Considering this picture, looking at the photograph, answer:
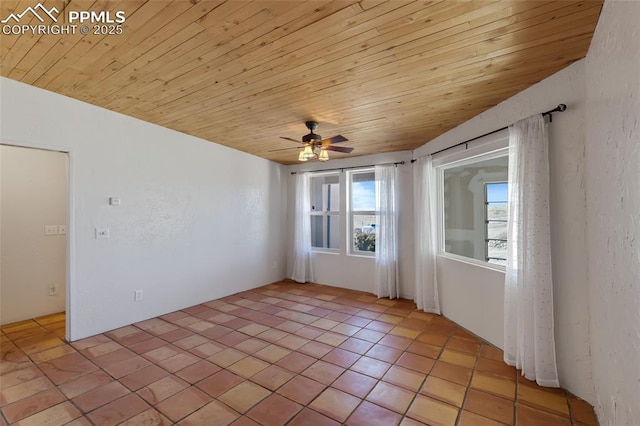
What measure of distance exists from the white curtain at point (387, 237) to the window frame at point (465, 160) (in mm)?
771

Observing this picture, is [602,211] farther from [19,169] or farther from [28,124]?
[19,169]

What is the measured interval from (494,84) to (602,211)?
130cm

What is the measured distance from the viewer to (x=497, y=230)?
3258mm

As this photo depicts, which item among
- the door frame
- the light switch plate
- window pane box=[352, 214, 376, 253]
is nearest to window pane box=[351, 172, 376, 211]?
window pane box=[352, 214, 376, 253]

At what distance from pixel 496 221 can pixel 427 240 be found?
92 cm

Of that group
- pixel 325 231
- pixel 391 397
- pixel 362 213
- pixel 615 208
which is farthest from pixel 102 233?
pixel 615 208

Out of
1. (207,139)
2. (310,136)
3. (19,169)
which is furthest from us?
(207,139)

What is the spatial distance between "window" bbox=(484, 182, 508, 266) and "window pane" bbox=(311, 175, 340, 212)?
9.60ft

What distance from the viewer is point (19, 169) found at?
3658 mm

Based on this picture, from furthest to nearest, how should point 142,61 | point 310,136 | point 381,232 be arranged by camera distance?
point 381,232 → point 310,136 → point 142,61

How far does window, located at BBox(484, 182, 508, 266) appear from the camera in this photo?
313 cm

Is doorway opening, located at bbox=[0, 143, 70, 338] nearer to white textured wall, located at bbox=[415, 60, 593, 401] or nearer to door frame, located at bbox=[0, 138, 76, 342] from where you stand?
door frame, located at bbox=[0, 138, 76, 342]

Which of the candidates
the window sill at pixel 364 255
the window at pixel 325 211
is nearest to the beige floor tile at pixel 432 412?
the window sill at pixel 364 255

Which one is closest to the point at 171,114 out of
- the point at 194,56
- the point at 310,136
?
the point at 194,56
